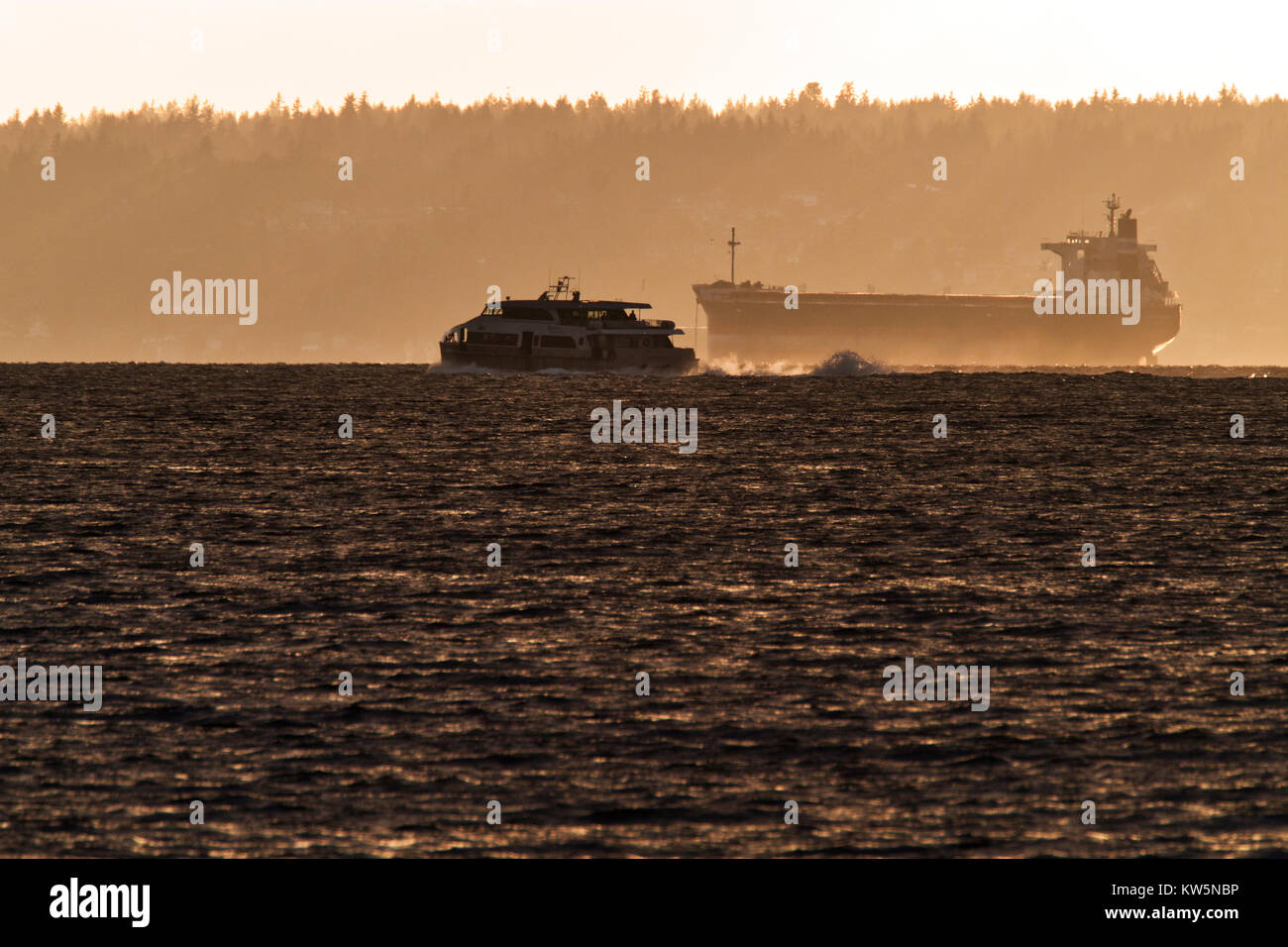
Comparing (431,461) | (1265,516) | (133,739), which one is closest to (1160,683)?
(133,739)

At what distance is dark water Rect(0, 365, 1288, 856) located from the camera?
16047 millimetres

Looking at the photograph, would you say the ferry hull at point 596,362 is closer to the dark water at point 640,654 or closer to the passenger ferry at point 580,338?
the passenger ferry at point 580,338

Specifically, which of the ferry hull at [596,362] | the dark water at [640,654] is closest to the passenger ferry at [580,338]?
the ferry hull at [596,362]

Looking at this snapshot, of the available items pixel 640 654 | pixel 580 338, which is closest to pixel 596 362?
pixel 580 338

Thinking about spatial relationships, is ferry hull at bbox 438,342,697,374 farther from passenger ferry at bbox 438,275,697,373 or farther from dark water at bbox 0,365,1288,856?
dark water at bbox 0,365,1288,856

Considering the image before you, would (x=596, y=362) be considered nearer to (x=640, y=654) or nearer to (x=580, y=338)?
(x=580, y=338)

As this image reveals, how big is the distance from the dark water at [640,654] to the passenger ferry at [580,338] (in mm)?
56892

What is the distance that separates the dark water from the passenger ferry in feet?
187

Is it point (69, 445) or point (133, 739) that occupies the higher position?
point (69, 445)

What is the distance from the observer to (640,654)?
2444cm
